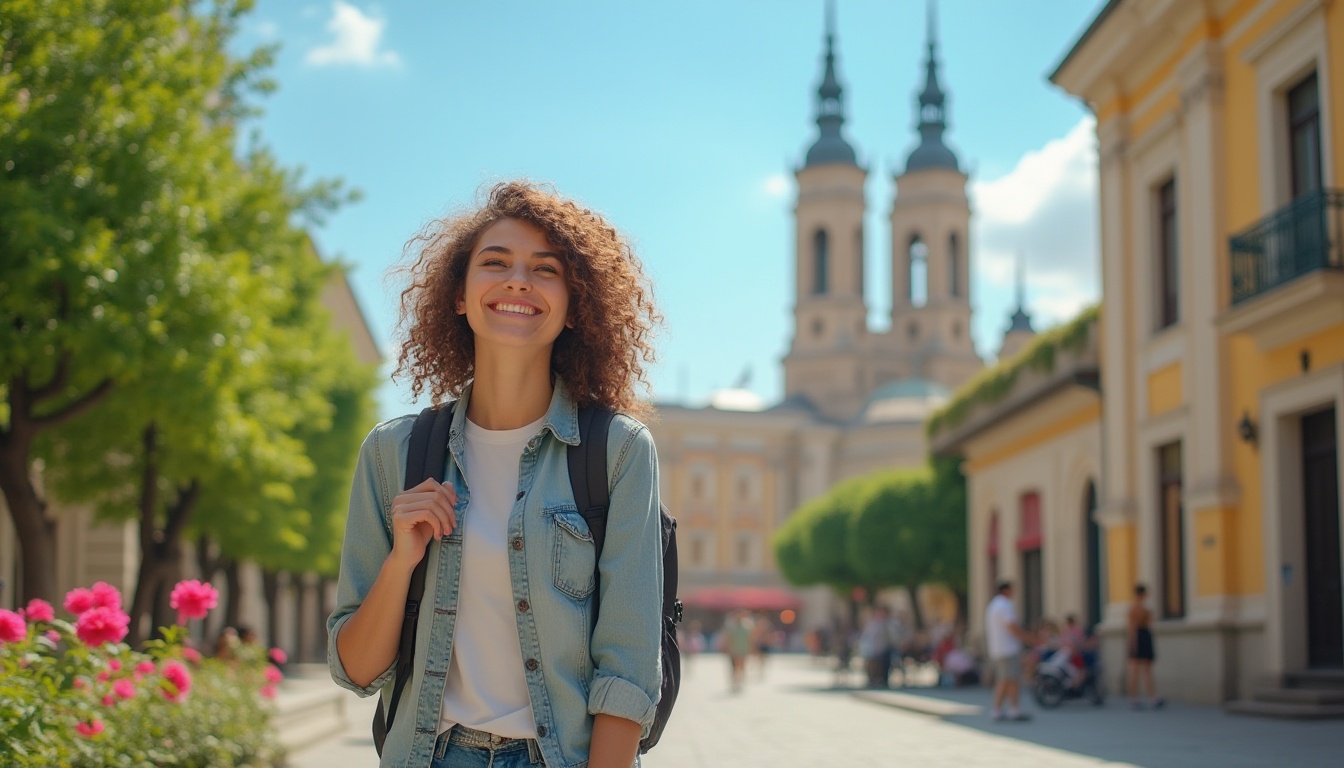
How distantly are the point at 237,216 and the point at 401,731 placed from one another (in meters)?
16.7

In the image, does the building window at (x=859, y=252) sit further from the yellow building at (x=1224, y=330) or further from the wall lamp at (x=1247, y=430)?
the wall lamp at (x=1247, y=430)

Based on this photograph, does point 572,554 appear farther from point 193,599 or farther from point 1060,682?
point 1060,682

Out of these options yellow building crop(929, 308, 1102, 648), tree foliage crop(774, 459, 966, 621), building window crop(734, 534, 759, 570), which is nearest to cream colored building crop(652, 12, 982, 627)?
building window crop(734, 534, 759, 570)

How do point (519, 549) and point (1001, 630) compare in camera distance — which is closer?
point (519, 549)

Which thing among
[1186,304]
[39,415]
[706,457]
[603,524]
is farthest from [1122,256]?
[706,457]

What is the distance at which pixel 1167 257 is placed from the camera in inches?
865

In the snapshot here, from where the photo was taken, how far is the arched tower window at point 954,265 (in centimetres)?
10550

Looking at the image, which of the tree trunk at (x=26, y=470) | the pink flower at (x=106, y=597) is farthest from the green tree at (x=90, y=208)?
the pink flower at (x=106, y=597)

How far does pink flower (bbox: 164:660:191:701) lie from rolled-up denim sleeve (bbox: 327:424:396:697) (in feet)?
21.9

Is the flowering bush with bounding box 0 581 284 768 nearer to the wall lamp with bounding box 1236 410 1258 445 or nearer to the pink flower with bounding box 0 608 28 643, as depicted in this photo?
the pink flower with bounding box 0 608 28 643

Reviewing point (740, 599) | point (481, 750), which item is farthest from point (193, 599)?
point (740, 599)

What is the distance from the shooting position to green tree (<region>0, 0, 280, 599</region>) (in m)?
14.8

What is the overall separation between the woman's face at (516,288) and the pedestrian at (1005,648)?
1439 cm

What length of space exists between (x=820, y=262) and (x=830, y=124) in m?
9.44
